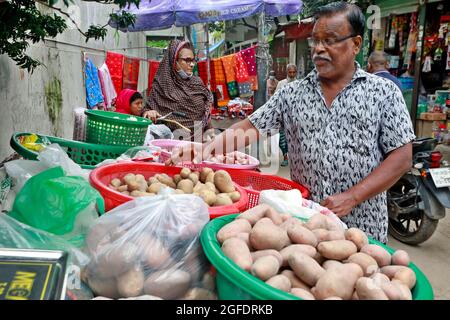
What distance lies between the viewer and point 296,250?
114cm

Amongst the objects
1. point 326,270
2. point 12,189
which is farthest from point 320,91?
point 12,189

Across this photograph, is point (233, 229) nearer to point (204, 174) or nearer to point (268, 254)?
point (268, 254)

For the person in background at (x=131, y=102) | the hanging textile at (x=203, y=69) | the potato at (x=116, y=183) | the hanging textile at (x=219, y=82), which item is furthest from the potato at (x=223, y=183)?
the hanging textile at (x=203, y=69)

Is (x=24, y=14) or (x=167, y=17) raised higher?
(x=167, y=17)

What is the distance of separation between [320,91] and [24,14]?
1830 mm

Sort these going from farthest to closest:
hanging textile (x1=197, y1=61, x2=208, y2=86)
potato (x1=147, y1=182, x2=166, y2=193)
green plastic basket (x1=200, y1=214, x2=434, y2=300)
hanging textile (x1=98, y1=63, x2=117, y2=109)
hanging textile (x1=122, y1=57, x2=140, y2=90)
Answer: hanging textile (x1=197, y1=61, x2=208, y2=86), hanging textile (x1=122, y1=57, x2=140, y2=90), hanging textile (x1=98, y1=63, x2=117, y2=109), potato (x1=147, y1=182, x2=166, y2=193), green plastic basket (x1=200, y1=214, x2=434, y2=300)

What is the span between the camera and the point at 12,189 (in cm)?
162

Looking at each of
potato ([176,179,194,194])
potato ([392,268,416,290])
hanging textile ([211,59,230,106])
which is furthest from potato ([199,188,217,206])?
hanging textile ([211,59,230,106])

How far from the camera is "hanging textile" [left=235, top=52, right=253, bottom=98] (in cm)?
873

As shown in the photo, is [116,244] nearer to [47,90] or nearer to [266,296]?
[266,296]

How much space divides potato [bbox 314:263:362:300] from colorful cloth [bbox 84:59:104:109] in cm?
588

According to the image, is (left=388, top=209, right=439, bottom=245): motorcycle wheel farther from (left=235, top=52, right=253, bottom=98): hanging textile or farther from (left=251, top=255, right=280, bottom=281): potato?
(left=235, top=52, right=253, bottom=98): hanging textile

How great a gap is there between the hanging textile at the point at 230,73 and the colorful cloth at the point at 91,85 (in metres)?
3.31

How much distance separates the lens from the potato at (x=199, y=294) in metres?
A: 1.09
